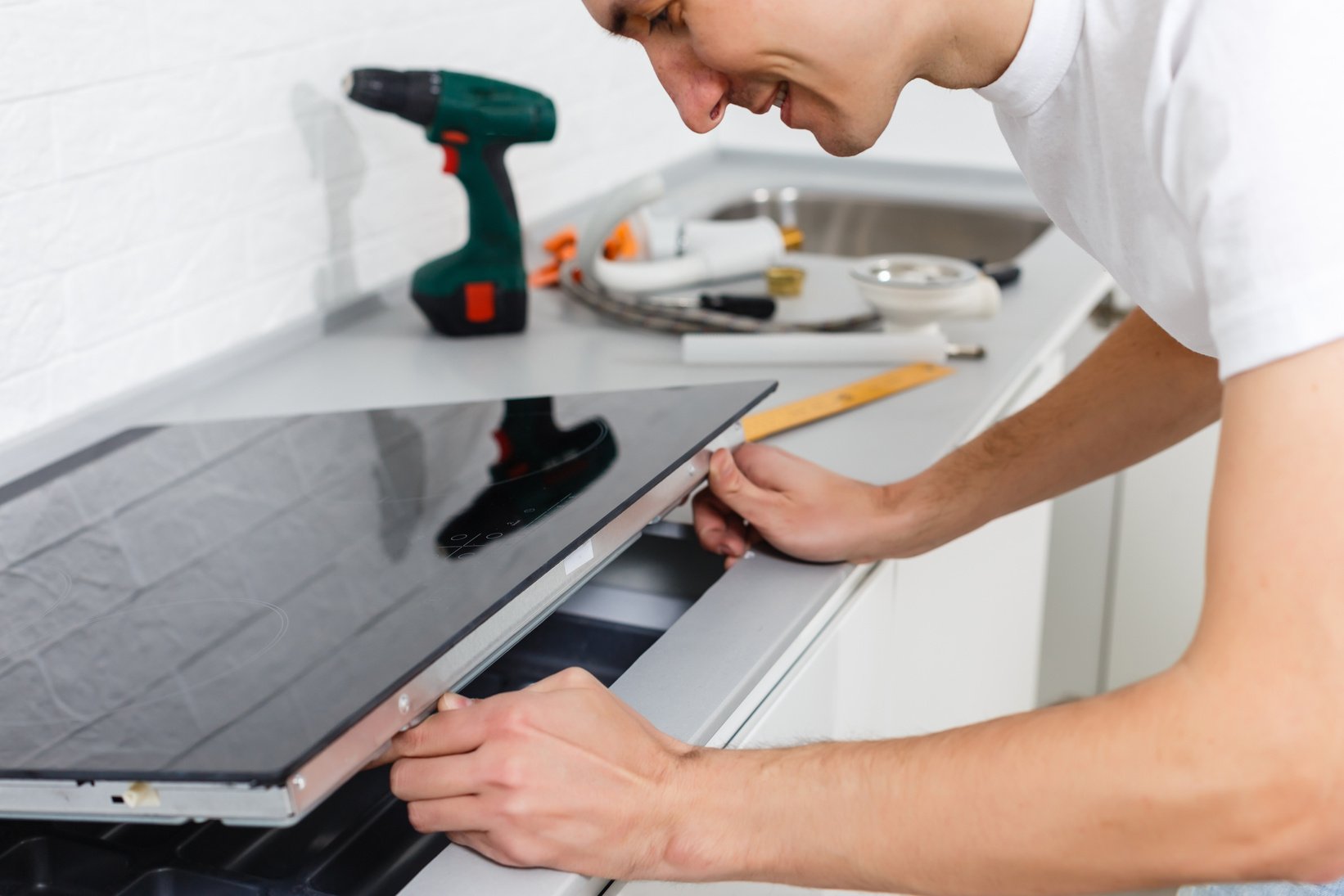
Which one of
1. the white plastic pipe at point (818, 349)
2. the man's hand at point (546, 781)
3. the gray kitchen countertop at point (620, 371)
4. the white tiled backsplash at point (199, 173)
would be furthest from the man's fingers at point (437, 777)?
the white plastic pipe at point (818, 349)

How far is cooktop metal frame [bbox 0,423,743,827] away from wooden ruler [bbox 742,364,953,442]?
0.48 metres

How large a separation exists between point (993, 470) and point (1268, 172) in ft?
1.67

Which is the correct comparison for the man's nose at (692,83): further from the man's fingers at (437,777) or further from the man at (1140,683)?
the man's fingers at (437,777)

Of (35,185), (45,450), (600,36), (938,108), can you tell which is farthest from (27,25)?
(938,108)

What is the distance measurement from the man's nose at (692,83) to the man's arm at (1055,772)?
42 centimetres

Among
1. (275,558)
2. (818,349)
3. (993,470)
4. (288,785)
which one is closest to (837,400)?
(818,349)

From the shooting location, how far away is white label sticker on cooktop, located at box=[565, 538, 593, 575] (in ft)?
2.79

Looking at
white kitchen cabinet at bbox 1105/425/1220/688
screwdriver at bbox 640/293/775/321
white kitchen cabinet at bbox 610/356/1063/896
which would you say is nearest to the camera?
white kitchen cabinet at bbox 610/356/1063/896

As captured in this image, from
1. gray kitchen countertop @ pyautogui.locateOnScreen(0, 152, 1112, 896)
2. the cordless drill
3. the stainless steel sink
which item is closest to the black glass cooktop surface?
gray kitchen countertop @ pyautogui.locateOnScreen(0, 152, 1112, 896)

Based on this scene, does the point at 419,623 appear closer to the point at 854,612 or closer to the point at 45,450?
the point at 854,612

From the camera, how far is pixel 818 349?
4.72 feet

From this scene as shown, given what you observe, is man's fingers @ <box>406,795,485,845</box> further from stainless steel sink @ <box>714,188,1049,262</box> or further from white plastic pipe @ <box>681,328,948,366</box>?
stainless steel sink @ <box>714,188,1049,262</box>

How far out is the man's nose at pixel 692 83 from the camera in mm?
918

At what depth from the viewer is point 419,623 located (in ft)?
2.45
